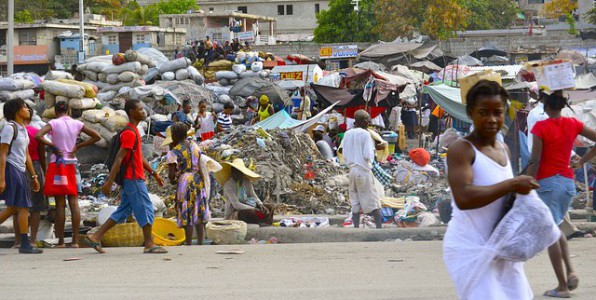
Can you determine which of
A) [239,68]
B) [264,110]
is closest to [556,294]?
[264,110]

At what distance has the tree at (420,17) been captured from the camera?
164 ft

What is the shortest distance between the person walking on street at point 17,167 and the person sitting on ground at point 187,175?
141 centimetres

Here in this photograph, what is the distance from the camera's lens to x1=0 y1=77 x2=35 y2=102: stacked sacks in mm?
22719

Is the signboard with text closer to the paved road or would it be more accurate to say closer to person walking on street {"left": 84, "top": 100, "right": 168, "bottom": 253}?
the paved road

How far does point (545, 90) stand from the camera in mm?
7371

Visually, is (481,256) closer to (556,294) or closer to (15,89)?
(556,294)

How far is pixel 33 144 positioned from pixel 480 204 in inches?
268

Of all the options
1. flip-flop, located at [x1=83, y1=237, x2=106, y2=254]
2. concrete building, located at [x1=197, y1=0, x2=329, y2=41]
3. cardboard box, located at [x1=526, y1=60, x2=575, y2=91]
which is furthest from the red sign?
concrete building, located at [x1=197, y1=0, x2=329, y2=41]

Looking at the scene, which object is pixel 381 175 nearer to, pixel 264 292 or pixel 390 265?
pixel 390 265

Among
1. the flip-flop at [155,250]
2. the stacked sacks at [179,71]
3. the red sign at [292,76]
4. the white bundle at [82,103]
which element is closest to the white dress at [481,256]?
the flip-flop at [155,250]

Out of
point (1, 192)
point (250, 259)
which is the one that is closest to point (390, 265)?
point (250, 259)

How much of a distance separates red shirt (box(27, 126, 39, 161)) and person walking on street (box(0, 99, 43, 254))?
0.47 m

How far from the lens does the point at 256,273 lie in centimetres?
805

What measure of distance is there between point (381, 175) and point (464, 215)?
11.6 m
